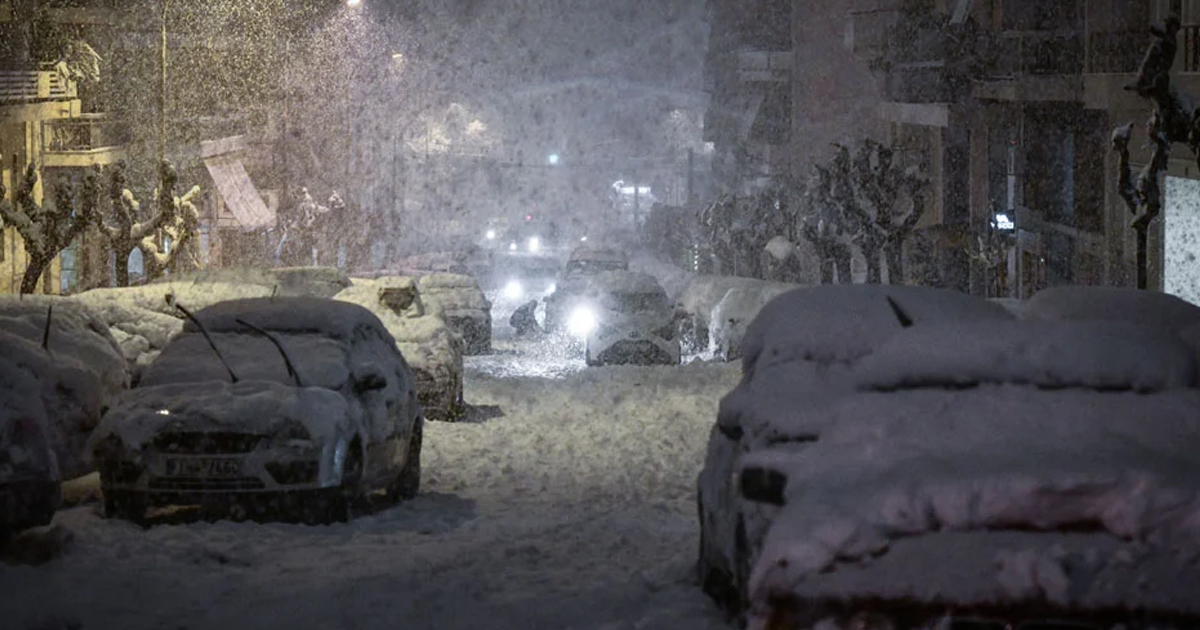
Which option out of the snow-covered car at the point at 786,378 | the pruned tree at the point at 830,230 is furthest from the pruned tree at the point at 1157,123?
the pruned tree at the point at 830,230

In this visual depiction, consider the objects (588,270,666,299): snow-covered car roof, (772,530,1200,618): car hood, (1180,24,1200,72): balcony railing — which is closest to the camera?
(772,530,1200,618): car hood

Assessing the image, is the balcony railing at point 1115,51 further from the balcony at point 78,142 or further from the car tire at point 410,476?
the balcony at point 78,142

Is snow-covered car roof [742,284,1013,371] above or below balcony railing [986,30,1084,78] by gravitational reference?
below

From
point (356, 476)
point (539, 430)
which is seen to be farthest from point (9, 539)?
point (539, 430)

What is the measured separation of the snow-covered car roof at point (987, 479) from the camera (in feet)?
15.3

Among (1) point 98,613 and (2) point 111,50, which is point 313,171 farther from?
(1) point 98,613

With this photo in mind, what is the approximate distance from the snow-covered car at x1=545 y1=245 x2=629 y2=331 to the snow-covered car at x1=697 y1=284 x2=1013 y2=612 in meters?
24.8

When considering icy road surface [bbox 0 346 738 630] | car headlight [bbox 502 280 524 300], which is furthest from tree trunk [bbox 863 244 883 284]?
icy road surface [bbox 0 346 738 630]

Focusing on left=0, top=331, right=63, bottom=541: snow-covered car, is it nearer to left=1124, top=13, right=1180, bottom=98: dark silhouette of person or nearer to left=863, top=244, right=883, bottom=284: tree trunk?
left=1124, top=13, right=1180, bottom=98: dark silhouette of person

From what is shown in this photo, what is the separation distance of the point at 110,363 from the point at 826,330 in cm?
762

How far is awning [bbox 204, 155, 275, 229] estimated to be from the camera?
168 feet

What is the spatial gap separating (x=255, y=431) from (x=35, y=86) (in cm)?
2971

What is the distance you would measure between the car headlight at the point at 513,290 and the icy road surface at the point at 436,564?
37752mm

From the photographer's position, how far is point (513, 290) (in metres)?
52.5
